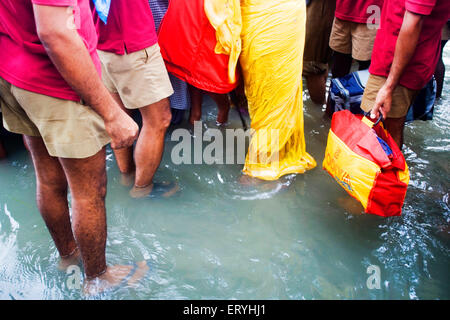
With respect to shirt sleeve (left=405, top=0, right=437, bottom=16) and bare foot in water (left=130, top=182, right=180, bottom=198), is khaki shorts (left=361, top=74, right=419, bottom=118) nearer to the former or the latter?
shirt sleeve (left=405, top=0, right=437, bottom=16)

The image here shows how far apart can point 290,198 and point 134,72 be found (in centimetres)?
113

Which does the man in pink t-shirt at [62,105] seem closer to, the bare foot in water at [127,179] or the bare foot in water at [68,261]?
the bare foot in water at [68,261]

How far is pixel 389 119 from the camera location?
193 centimetres

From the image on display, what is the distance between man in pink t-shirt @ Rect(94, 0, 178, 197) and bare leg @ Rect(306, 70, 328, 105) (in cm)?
159

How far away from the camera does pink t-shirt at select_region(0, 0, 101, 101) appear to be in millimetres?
1081

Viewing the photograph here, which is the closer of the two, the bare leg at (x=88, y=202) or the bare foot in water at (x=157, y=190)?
the bare leg at (x=88, y=202)

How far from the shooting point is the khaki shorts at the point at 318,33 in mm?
2844

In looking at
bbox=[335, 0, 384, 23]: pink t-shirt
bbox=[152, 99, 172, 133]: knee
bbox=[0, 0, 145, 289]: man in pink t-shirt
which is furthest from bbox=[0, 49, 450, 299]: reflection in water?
bbox=[335, 0, 384, 23]: pink t-shirt

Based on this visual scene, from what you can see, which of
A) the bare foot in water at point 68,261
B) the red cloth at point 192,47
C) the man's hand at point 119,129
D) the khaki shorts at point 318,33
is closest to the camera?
the man's hand at point 119,129

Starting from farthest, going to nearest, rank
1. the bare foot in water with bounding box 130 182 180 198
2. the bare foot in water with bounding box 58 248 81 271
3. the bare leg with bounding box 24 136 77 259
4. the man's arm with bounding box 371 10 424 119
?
the bare foot in water with bounding box 130 182 180 198 < the bare foot in water with bounding box 58 248 81 271 < the man's arm with bounding box 371 10 424 119 < the bare leg with bounding box 24 136 77 259

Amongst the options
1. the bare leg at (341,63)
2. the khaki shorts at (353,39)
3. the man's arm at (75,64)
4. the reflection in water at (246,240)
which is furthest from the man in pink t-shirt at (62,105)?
the bare leg at (341,63)

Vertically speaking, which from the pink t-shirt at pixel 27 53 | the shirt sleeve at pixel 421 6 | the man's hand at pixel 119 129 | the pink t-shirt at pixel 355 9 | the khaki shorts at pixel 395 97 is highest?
the shirt sleeve at pixel 421 6

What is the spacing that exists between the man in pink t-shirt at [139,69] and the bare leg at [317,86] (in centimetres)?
159
